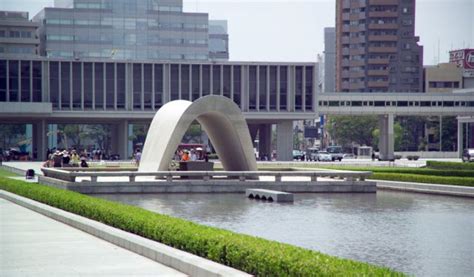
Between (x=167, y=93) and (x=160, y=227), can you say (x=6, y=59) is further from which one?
(x=160, y=227)

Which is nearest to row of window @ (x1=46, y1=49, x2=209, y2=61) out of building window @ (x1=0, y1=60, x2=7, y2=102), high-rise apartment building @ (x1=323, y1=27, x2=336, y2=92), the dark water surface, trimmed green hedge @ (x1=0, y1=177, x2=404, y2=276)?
building window @ (x1=0, y1=60, x2=7, y2=102)

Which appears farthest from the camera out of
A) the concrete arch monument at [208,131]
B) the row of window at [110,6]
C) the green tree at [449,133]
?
the row of window at [110,6]

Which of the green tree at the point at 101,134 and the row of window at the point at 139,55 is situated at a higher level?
the row of window at the point at 139,55

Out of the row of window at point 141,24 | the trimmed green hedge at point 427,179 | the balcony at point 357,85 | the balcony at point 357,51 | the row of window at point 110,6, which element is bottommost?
the trimmed green hedge at point 427,179

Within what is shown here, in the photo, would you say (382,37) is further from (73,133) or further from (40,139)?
(40,139)

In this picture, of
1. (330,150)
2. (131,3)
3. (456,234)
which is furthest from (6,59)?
(456,234)

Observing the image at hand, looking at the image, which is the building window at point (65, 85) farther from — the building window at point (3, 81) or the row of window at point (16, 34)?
the row of window at point (16, 34)

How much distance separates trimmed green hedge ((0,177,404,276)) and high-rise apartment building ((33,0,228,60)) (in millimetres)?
106532

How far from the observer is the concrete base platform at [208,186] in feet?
124

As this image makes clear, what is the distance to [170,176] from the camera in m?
39.2

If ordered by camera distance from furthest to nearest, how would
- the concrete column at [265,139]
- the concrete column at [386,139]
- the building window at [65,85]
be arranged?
1. the concrete column at [265,139]
2. the concrete column at [386,139]
3. the building window at [65,85]

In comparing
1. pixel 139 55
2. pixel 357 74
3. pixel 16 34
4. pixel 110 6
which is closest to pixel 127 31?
pixel 139 55

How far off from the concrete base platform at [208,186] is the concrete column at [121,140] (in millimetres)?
50113

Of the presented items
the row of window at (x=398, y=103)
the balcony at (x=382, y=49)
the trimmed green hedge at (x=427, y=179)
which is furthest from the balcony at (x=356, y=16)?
the trimmed green hedge at (x=427, y=179)
